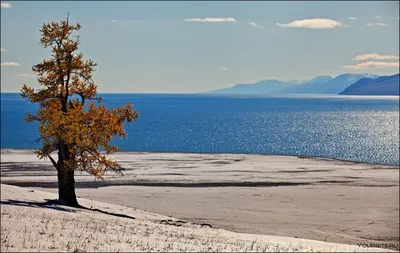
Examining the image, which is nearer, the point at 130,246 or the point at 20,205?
the point at 130,246

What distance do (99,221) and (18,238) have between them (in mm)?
7015

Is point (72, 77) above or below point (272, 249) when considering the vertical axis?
above

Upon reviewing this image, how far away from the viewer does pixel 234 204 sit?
39219 millimetres

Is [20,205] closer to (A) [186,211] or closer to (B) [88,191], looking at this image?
(A) [186,211]

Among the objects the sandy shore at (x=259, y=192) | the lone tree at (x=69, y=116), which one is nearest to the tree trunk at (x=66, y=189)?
the lone tree at (x=69, y=116)

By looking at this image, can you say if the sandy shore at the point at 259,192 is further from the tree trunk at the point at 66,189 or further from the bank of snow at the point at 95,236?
the bank of snow at the point at 95,236

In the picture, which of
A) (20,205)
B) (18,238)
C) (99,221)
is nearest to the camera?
(18,238)

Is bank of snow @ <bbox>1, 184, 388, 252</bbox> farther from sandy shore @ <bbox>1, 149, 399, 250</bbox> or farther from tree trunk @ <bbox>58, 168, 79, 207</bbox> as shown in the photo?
sandy shore @ <bbox>1, 149, 399, 250</bbox>

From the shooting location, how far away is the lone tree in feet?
92.3

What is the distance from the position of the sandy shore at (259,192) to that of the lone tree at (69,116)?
8446mm

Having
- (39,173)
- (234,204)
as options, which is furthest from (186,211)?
(39,173)

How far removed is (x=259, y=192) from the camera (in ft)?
147

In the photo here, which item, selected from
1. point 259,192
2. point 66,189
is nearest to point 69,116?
point 66,189

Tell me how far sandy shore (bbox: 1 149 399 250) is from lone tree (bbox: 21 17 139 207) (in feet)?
27.7
